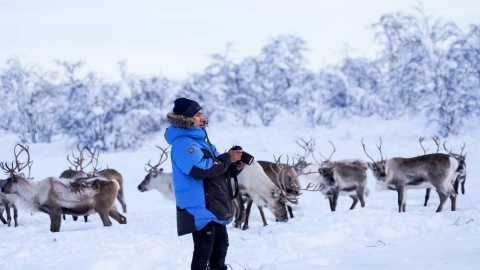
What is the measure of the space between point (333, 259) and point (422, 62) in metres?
24.7

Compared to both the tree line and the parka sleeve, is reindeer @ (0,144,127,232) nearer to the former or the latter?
the parka sleeve

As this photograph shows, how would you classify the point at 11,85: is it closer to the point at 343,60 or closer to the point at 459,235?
the point at 343,60

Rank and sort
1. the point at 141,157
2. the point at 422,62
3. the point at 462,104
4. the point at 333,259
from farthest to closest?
the point at 422,62 < the point at 462,104 < the point at 141,157 < the point at 333,259

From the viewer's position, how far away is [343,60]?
34.7 m

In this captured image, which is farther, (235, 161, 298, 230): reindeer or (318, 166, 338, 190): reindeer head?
(318, 166, 338, 190): reindeer head

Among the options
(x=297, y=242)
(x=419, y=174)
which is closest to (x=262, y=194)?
(x=297, y=242)

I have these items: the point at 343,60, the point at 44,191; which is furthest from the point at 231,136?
the point at 44,191

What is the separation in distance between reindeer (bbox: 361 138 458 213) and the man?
6.35 metres

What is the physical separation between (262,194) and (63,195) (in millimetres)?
3148

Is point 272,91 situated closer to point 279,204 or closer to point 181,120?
point 279,204

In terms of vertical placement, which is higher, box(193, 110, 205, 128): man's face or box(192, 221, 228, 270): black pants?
box(193, 110, 205, 128): man's face

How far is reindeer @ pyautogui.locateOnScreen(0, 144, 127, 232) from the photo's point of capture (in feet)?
28.4

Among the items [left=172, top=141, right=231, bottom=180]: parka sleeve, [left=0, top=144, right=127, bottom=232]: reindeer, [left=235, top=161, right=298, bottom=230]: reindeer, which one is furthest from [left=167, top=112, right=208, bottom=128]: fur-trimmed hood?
[left=0, top=144, right=127, bottom=232]: reindeer

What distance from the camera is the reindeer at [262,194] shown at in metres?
7.71
